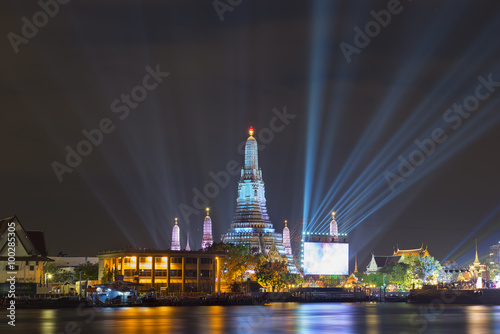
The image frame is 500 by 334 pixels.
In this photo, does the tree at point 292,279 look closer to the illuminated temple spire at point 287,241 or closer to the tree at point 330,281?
the illuminated temple spire at point 287,241

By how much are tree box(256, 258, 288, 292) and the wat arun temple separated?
1231cm

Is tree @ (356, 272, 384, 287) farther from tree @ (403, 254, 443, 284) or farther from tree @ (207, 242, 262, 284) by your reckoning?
tree @ (207, 242, 262, 284)

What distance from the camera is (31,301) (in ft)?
348

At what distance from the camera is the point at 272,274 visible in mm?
145875

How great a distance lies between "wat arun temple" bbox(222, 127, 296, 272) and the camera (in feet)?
561

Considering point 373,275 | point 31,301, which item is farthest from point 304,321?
point 373,275

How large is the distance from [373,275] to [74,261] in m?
73.5

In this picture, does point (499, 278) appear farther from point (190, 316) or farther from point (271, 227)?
point (190, 316)

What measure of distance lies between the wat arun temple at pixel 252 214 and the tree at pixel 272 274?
40.4 ft

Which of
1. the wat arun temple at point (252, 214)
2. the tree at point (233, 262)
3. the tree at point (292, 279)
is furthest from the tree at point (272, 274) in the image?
the wat arun temple at point (252, 214)

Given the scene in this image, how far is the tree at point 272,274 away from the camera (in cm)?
14438

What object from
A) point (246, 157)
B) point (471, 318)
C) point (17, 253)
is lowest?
point (471, 318)

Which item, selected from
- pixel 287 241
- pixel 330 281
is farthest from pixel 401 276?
pixel 287 241

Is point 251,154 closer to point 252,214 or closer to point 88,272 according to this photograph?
point 252,214
